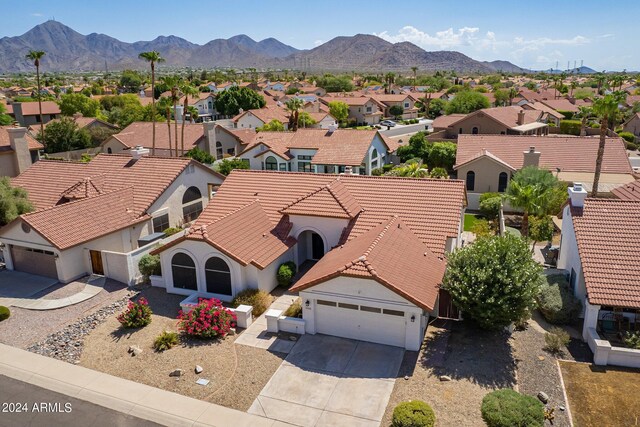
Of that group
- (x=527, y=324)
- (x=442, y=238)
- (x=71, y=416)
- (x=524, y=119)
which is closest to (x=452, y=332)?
(x=527, y=324)

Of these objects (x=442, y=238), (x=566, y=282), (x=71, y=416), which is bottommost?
(x=71, y=416)

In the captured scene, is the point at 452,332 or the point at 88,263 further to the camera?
the point at 88,263

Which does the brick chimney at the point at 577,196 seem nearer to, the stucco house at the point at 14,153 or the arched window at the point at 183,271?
the arched window at the point at 183,271

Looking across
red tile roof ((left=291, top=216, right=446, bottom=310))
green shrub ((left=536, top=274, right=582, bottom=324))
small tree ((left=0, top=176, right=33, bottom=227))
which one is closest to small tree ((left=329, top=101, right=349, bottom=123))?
small tree ((left=0, top=176, right=33, bottom=227))

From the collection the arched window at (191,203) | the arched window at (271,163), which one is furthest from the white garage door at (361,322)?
the arched window at (271,163)

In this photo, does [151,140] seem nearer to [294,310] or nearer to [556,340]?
[294,310]

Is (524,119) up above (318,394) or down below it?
above

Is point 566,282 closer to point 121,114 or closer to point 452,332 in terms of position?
point 452,332
